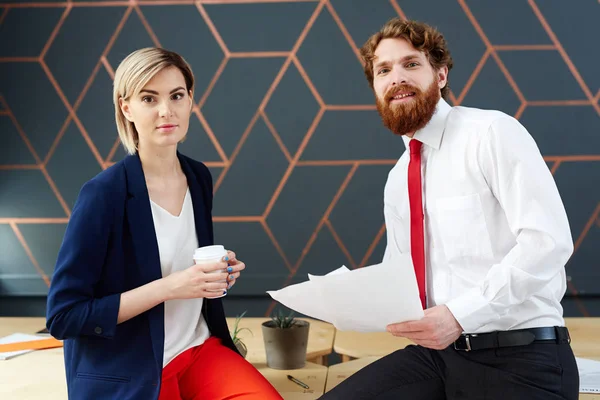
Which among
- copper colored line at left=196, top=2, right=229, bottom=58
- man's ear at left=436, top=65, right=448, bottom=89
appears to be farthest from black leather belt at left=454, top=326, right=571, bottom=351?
copper colored line at left=196, top=2, right=229, bottom=58

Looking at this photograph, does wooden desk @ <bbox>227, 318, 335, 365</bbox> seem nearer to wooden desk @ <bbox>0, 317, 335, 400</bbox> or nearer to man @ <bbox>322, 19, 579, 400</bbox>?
wooden desk @ <bbox>0, 317, 335, 400</bbox>

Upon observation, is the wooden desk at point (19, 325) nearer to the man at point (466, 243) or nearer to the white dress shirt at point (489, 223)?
the man at point (466, 243)

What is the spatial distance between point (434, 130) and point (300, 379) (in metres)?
0.75

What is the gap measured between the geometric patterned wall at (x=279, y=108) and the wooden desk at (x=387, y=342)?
1.25 meters

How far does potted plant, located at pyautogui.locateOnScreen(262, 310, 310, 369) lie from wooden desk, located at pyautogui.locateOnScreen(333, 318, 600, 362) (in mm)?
197

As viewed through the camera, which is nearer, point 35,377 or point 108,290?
point 108,290

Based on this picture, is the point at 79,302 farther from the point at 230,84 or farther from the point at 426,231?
the point at 230,84

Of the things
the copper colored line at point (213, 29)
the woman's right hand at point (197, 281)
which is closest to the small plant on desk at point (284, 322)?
the woman's right hand at point (197, 281)

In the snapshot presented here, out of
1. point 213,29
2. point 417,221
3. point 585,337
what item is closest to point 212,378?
point 417,221

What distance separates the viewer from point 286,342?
1.84 m

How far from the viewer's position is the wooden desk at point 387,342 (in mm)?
1979

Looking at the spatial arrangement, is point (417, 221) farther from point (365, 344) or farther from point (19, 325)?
point (19, 325)

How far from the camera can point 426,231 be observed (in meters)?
1.78

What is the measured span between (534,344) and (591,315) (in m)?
1.95
